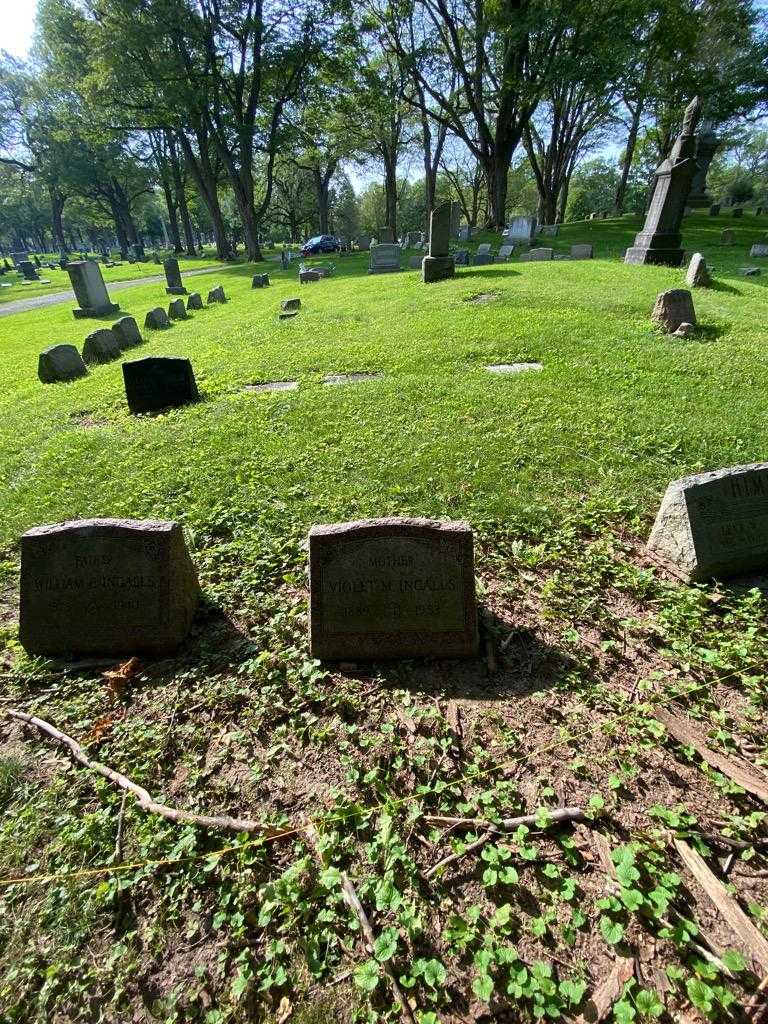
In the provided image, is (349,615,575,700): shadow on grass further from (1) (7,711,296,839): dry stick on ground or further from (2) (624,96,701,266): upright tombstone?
(2) (624,96,701,266): upright tombstone

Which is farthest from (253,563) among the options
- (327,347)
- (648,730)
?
(327,347)

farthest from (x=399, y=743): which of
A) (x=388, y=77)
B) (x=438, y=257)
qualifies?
(x=388, y=77)

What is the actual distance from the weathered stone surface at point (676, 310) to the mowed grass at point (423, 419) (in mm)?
277

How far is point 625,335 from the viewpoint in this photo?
27.1 ft

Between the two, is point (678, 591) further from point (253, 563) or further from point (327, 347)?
point (327, 347)

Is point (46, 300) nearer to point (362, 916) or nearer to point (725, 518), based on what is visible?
point (725, 518)

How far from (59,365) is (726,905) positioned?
11.5 m

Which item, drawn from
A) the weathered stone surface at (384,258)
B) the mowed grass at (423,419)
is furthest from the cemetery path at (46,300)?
the mowed grass at (423,419)

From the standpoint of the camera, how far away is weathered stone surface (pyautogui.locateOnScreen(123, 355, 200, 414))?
7.03 metres

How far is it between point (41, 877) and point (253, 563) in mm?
2219

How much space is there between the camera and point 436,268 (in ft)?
47.5

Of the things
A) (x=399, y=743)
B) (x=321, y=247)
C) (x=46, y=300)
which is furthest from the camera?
(x=321, y=247)

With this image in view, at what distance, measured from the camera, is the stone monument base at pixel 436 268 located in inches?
568

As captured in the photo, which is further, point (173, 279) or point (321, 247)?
point (321, 247)
